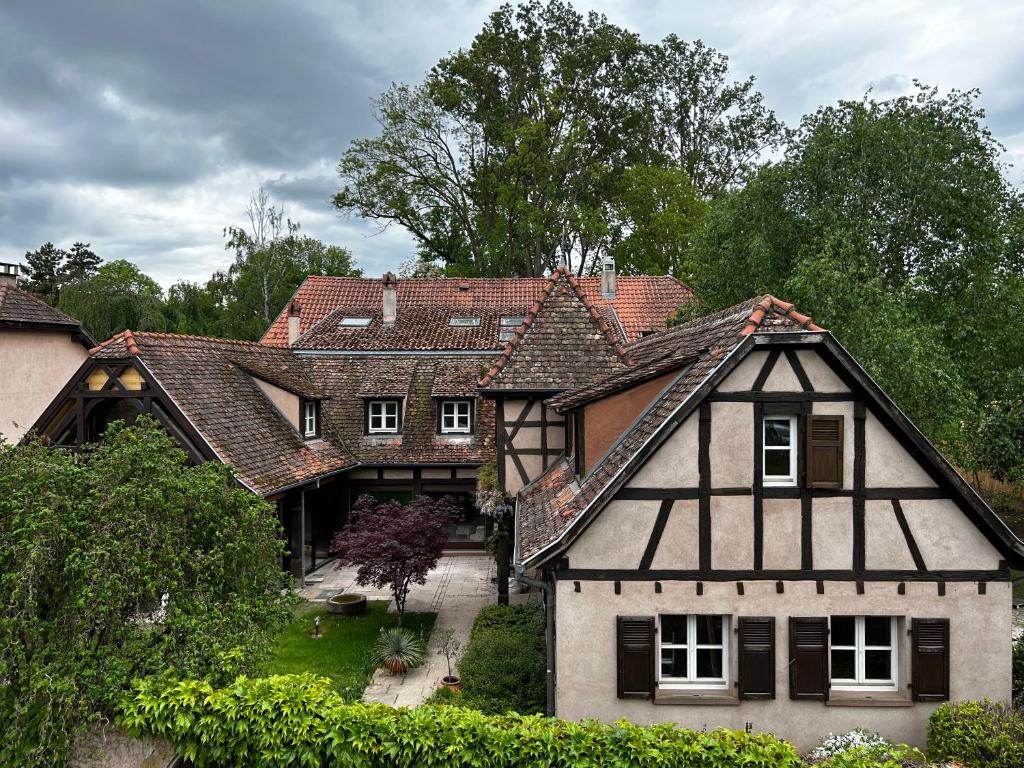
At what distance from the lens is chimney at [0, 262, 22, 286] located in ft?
76.9

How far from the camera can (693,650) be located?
A: 31.4 ft

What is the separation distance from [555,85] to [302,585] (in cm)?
2950

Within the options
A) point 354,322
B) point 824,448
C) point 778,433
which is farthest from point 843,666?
point 354,322

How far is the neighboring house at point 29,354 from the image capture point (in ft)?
67.6

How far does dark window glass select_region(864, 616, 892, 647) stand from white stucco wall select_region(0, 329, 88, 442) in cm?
2237

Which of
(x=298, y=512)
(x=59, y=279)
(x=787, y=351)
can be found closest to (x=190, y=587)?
(x=787, y=351)

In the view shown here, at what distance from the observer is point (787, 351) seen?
9.25m

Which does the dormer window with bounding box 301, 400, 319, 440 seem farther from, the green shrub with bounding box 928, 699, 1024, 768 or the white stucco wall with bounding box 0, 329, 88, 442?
the green shrub with bounding box 928, 699, 1024, 768

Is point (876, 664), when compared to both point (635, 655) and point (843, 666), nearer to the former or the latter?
point (843, 666)

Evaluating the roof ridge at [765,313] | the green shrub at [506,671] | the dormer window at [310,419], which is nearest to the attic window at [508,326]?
the dormer window at [310,419]

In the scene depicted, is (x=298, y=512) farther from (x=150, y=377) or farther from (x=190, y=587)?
(x=190, y=587)

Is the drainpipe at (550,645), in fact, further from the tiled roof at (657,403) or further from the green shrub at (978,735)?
the green shrub at (978,735)

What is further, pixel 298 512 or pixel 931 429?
pixel 298 512

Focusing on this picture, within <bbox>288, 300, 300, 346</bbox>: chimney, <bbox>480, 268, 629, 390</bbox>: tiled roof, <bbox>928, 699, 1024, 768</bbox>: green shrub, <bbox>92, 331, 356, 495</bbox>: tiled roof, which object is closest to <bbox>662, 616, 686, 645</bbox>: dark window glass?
<bbox>928, 699, 1024, 768</bbox>: green shrub
